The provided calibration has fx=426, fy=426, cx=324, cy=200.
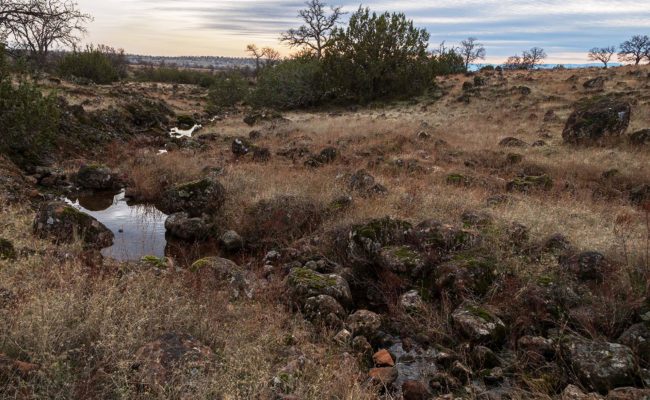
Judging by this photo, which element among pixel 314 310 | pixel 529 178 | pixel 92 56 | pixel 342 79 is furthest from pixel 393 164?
pixel 92 56

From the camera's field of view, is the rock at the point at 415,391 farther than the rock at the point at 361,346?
No

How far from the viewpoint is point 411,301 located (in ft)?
22.8

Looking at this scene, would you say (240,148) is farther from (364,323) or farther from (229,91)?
(229,91)

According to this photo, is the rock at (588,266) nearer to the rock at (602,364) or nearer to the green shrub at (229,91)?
the rock at (602,364)

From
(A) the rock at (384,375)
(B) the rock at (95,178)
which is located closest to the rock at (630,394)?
(A) the rock at (384,375)

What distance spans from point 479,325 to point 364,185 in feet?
21.2

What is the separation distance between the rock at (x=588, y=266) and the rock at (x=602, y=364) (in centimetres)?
195

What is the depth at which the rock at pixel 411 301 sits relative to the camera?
22.3ft

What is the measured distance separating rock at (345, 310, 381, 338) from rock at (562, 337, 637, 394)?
255cm

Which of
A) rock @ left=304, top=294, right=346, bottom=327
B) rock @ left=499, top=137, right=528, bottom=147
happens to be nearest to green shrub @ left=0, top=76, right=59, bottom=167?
rock @ left=304, top=294, right=346, bottom=327

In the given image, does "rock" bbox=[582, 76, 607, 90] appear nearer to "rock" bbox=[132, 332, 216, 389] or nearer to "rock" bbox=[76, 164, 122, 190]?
"rock" bbox=[76, 164, 122, 190]

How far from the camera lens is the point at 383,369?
541 cm

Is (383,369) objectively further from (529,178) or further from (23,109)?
(23,109)

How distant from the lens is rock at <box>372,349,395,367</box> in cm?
567
